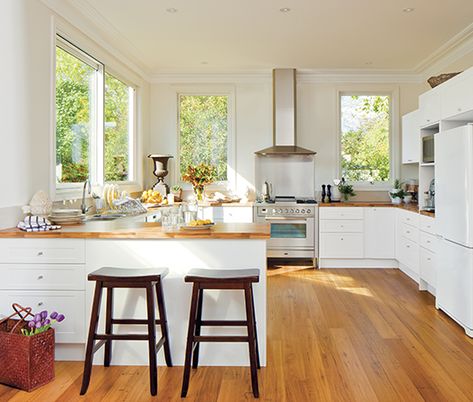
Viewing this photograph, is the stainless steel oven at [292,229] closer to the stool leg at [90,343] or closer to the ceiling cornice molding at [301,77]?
the ceiling cornice molding at [301,77]

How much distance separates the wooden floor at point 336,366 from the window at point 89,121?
6.63 ft

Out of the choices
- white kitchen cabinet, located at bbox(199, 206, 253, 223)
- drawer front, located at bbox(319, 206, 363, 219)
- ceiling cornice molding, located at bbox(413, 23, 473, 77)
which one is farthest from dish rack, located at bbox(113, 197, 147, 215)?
ceiling cornice molding, located at bbox(413, 23, 473, 77)

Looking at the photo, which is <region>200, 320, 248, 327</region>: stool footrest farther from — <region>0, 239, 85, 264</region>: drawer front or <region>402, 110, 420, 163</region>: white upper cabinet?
<region>402, 110, 420, 163</region>: white upper cabinet

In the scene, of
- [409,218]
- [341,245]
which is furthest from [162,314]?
[341,245]

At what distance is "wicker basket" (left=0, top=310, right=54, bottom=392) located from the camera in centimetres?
249

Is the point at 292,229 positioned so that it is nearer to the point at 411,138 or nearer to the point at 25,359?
the point at 411,138

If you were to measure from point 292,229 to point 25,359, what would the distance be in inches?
156

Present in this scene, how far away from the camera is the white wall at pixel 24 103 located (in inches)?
121

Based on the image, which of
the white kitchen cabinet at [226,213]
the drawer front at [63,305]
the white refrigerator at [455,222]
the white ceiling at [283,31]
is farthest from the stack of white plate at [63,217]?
the white refrigerator at [455,222]

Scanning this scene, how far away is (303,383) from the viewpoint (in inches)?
102

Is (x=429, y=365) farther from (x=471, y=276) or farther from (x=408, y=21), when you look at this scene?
(x=408, y=21)

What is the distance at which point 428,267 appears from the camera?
450 centimetres

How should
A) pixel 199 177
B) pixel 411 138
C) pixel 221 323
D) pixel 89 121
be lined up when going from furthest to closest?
1. pixel 199 177
2. pixel 411 138
3. pixel 89 121
4. pixel 221 323

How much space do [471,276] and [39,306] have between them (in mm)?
3044
